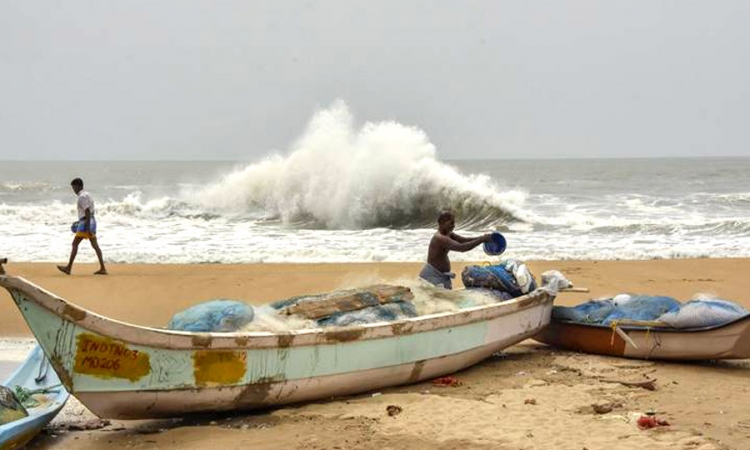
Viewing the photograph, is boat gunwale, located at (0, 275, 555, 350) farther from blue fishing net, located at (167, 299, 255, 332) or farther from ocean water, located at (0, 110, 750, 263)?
ocean water, located at (0, 110, 750, 263)

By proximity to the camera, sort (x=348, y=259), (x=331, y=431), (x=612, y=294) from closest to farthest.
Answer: (x=331, y=431) → (x=612, y=294) → (x=348, y=259)

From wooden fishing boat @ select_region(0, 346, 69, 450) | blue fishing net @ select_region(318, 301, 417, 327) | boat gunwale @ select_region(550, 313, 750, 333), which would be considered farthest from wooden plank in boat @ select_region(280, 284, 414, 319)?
boat gunwale @ select_region(550, 313, 750, 333)

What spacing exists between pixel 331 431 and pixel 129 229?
16.1 m

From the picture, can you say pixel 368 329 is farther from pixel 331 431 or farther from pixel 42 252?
pixel 42 252

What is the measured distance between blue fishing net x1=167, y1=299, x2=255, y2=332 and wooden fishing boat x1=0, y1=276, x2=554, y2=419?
0.39 metres

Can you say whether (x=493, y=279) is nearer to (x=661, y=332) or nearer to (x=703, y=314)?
(x=661, y=332)

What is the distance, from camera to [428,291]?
23.3 feet

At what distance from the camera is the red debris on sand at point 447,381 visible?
6.56 metres

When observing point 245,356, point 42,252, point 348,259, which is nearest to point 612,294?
point 348,259

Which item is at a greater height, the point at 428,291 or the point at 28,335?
the point at 428,291

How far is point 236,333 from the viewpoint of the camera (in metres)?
5.48

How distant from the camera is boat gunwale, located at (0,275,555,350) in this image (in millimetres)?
4762

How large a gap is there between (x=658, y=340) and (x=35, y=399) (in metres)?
5.06

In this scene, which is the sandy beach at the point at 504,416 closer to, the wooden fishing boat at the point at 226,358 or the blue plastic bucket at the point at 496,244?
the wooden fishing boat at the point at 226,358
